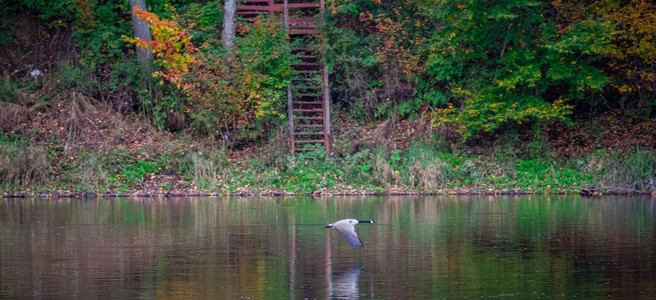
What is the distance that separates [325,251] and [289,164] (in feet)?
43.4

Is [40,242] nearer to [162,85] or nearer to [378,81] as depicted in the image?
[162,85]

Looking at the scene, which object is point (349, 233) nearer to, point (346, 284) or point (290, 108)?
point (346, 284)

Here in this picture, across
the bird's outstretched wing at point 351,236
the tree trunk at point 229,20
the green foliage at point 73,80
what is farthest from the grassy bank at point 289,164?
the bird's outstretched wing at point 351,236

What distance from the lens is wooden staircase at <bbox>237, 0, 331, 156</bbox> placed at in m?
30.5

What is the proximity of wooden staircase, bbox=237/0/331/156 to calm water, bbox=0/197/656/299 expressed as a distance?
669 centimetres

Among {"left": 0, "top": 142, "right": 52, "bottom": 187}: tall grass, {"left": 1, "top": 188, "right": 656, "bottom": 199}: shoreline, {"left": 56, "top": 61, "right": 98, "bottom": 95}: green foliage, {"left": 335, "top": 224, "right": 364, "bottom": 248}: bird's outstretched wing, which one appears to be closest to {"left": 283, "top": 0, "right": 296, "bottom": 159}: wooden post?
{"left": 1, "top": 188, "right": 656, "bottom": 199}: shoreline

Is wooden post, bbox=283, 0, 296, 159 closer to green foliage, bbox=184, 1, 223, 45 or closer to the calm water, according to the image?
green foliage, bbox=184, 1, 223, 45

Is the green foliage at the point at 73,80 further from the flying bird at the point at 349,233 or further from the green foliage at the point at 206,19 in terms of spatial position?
the flying bird at the point at 349,233

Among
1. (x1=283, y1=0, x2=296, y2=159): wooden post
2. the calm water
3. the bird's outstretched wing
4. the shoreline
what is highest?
(x1=283, y1=0, x2=296, y2=159): wooden post

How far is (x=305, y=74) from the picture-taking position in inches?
1251

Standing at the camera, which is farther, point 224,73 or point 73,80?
point 73,80

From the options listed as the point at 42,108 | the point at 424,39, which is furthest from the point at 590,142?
the point at 42,108

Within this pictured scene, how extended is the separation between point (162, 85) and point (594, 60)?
14.8 m

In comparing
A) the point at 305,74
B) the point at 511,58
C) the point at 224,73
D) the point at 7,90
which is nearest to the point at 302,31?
the point at 305,74
